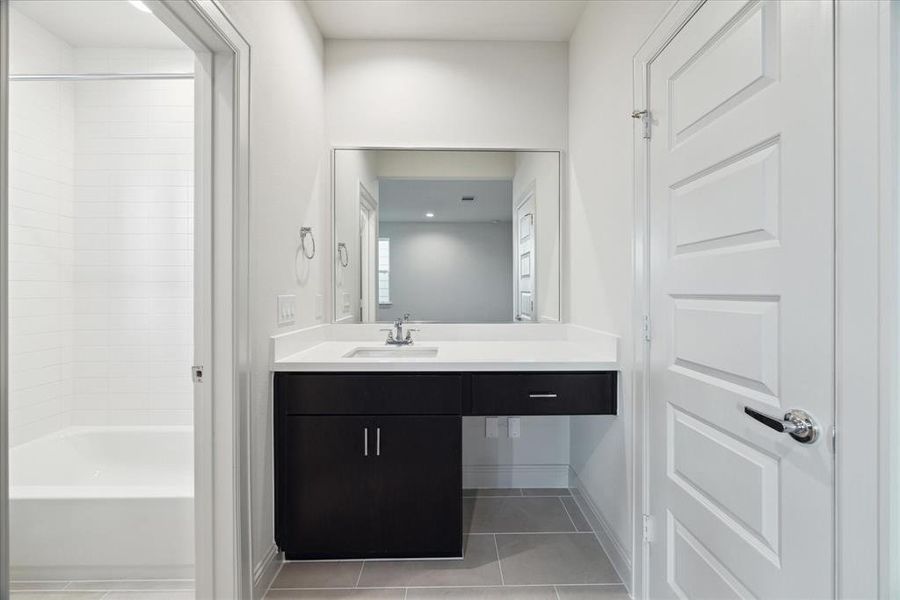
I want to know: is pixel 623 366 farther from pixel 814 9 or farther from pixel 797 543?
pixel 814 9

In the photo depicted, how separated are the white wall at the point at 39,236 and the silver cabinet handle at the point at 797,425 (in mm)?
2930

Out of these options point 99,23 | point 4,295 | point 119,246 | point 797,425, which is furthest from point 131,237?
point 797,425

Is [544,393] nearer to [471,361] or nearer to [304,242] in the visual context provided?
[471,361]

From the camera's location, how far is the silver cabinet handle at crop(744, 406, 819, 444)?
2.94ft

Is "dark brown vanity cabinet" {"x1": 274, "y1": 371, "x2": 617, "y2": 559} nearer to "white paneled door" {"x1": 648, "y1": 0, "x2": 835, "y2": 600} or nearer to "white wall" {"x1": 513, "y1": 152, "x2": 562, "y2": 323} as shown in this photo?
"white paneled door" {"x1": 648, "y1": 0, "x2": 835, "y2": 600}

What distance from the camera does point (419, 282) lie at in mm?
2590

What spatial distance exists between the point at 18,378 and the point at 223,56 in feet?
6.13

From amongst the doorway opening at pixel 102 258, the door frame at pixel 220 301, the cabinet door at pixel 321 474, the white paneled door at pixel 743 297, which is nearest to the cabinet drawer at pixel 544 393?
the white paneled door at pixel 743 297

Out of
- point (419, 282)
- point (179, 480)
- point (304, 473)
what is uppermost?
point (419, 282)

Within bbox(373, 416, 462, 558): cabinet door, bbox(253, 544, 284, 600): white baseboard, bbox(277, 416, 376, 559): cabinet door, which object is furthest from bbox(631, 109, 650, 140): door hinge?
bbox(253, 544, 284, 600): white baseboard

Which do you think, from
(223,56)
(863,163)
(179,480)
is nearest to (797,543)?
(863,163)

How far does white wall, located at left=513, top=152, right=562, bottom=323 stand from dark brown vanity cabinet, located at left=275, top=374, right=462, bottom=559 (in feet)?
3.16

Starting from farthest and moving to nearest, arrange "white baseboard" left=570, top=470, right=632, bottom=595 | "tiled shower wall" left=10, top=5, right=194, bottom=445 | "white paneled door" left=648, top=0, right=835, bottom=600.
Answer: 1. "tiled shower wall" left=10, top=5, right=194, bottom=445
2. "white baseboard" left=570, top=470, right=632, bottom=595
3. "white paneled door" left=648, top=0, right=835, bottom=600

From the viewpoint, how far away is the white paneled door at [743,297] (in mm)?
892
